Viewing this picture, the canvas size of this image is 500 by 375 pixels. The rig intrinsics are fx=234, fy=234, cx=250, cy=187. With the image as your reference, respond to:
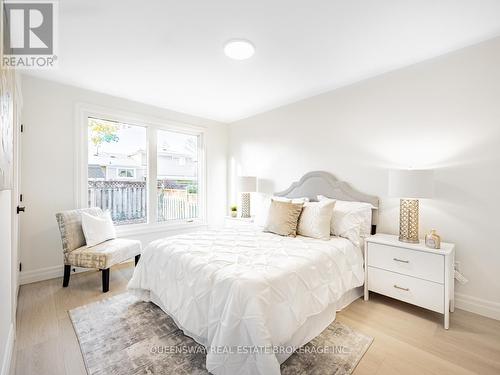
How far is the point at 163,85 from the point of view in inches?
120

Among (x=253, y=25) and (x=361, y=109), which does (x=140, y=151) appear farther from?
(x=361, y=109)

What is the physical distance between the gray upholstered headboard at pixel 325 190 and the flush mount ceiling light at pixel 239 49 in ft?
5.76

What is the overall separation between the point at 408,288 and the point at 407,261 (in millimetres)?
246

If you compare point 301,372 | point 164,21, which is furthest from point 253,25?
point 301,372

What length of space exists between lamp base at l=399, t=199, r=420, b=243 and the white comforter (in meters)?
0.46

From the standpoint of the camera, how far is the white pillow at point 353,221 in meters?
2.50

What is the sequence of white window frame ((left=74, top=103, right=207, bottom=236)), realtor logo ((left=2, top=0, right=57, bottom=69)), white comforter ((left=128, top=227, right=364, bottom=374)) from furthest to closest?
white window frame ((left=74, top=103, right=207, bottom=236))
realtor logo ((left=2, top=0, right=57, bottom=69))
white comforter ((left=128, top=227, right=364, bottom=374))

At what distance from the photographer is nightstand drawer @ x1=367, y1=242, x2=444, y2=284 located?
1993 mm

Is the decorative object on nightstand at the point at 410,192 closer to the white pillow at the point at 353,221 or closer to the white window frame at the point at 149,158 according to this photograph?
the white pillow at the point at 353,221

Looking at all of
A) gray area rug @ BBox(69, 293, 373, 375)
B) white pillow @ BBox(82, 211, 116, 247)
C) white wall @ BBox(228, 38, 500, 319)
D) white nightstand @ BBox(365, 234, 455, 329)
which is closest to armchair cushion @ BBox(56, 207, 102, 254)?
white pillow @ BBox(82, 211, 116, 247)

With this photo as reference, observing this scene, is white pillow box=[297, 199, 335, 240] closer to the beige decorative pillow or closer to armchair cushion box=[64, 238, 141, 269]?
the beige decorative pillow

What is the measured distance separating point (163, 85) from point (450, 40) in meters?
3.07

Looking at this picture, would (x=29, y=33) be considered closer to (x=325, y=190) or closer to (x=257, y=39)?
(x=257, y=39)

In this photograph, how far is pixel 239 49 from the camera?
221cm
